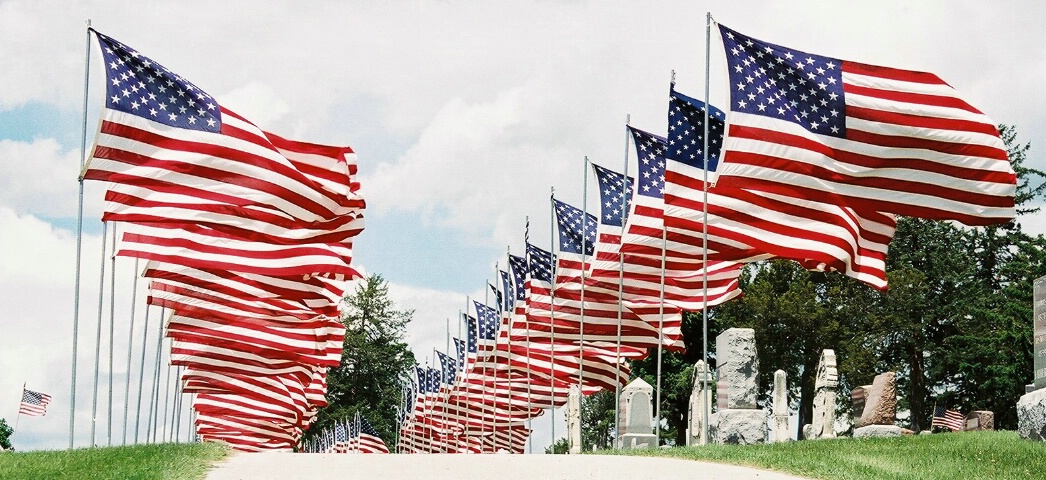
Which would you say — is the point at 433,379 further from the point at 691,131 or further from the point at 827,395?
the point at 691,131

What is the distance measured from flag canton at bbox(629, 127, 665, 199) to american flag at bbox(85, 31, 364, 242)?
331 inches

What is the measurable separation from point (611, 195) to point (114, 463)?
17.1 meters

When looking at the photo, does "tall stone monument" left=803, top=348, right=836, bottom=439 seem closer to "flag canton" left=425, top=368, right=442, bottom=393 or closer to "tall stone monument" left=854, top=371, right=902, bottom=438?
"tall stone monument" left=854, top=371, right=902, bottom=438

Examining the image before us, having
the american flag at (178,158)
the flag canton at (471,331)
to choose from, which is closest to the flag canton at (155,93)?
the american flag at (178,158)

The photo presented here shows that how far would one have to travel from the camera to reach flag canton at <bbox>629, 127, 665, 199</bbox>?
27078 mm

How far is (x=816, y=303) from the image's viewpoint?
63.6m

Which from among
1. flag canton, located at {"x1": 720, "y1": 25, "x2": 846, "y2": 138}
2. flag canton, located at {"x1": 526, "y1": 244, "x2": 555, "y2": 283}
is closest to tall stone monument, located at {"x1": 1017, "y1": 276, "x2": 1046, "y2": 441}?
flag canton, located at {"x1": 720, "y1": 25, "x2": 846, "y2": 138}

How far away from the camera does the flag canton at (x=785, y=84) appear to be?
66.2ft

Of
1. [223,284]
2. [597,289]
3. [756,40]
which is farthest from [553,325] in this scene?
[756,40]

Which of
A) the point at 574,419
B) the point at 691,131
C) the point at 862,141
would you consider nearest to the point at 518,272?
the point at 574,419

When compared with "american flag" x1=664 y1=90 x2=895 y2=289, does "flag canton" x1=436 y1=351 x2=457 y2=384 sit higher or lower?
lower

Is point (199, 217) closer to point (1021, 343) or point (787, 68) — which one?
point (787, 68)

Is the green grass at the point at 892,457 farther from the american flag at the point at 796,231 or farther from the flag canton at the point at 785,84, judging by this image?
the flag canton at the point at 785,84

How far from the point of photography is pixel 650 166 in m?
27.2
